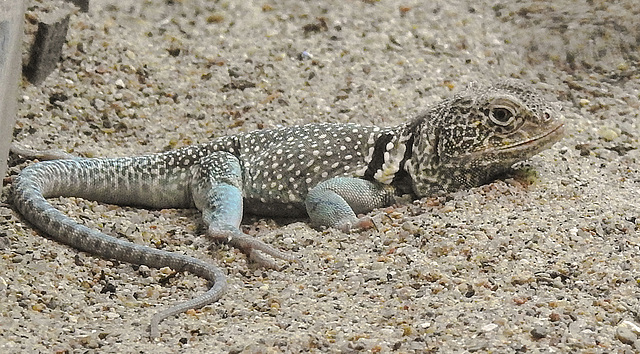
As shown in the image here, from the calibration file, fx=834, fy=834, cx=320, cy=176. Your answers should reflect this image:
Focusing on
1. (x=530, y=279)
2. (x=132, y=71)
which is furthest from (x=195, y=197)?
(x=530, y=279)

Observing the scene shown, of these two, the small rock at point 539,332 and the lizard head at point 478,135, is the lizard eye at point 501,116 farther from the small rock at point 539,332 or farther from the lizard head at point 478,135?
the small rock at point 539,332

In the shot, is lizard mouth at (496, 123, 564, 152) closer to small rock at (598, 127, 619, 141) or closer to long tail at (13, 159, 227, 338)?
small rock at (598, 127, 619, 141)

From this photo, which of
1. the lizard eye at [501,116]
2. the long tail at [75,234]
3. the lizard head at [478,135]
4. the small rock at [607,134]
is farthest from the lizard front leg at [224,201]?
the small rock at [607,134]

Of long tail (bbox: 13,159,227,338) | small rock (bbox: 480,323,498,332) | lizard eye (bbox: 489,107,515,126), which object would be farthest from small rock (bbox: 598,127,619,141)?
long tail (bbox: 13,159,227,338)

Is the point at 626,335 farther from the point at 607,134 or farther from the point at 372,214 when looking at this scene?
the point at 607,134

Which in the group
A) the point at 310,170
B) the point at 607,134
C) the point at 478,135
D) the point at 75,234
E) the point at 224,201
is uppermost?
the point at 478,135

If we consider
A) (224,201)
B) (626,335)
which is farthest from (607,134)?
(626,335)
